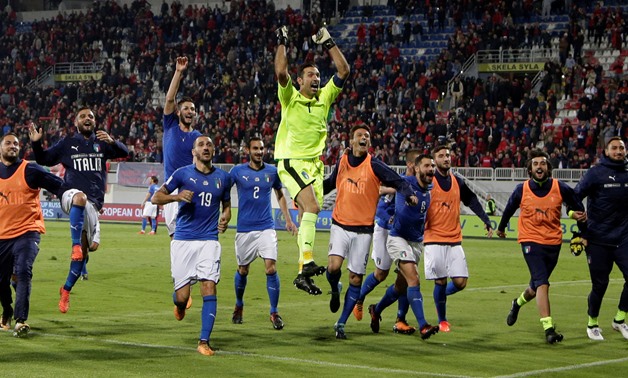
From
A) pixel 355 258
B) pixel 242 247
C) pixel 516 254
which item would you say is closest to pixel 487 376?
pixel 355 258

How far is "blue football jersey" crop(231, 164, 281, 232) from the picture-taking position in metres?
15.2

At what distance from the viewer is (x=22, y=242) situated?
13281 millimetres

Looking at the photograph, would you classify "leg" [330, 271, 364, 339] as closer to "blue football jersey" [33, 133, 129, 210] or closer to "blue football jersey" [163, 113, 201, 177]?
"blue football jersey" [163, 113, 201, 177]

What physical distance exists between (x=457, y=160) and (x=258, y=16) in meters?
19.0

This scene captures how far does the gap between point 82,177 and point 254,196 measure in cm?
260

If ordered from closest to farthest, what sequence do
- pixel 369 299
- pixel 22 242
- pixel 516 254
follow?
pixel 22 242, pixel 369 299, pixel 516 254

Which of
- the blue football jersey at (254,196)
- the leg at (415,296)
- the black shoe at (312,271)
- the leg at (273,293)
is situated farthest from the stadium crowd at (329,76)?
the black shoe at (312,271)

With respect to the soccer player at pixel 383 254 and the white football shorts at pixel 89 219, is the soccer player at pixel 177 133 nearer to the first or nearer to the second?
the white football shorts at pixel 89 219

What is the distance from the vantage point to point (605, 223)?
14047 millimetres

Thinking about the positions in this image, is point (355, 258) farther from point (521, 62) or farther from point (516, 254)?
point (521, 62)

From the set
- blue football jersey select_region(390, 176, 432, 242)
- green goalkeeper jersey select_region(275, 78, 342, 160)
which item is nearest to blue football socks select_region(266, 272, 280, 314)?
blue football jersey select_region(390, 176, 432, 242)

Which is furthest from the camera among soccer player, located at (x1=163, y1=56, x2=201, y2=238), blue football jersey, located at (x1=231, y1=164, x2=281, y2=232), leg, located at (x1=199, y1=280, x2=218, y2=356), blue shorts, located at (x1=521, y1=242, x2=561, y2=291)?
blue football jersey, located at (x1=231, y1=164, x2=281, y2=232)

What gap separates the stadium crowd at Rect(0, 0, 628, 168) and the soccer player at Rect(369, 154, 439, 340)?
23944mm

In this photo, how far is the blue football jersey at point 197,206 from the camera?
1220 centimetres
